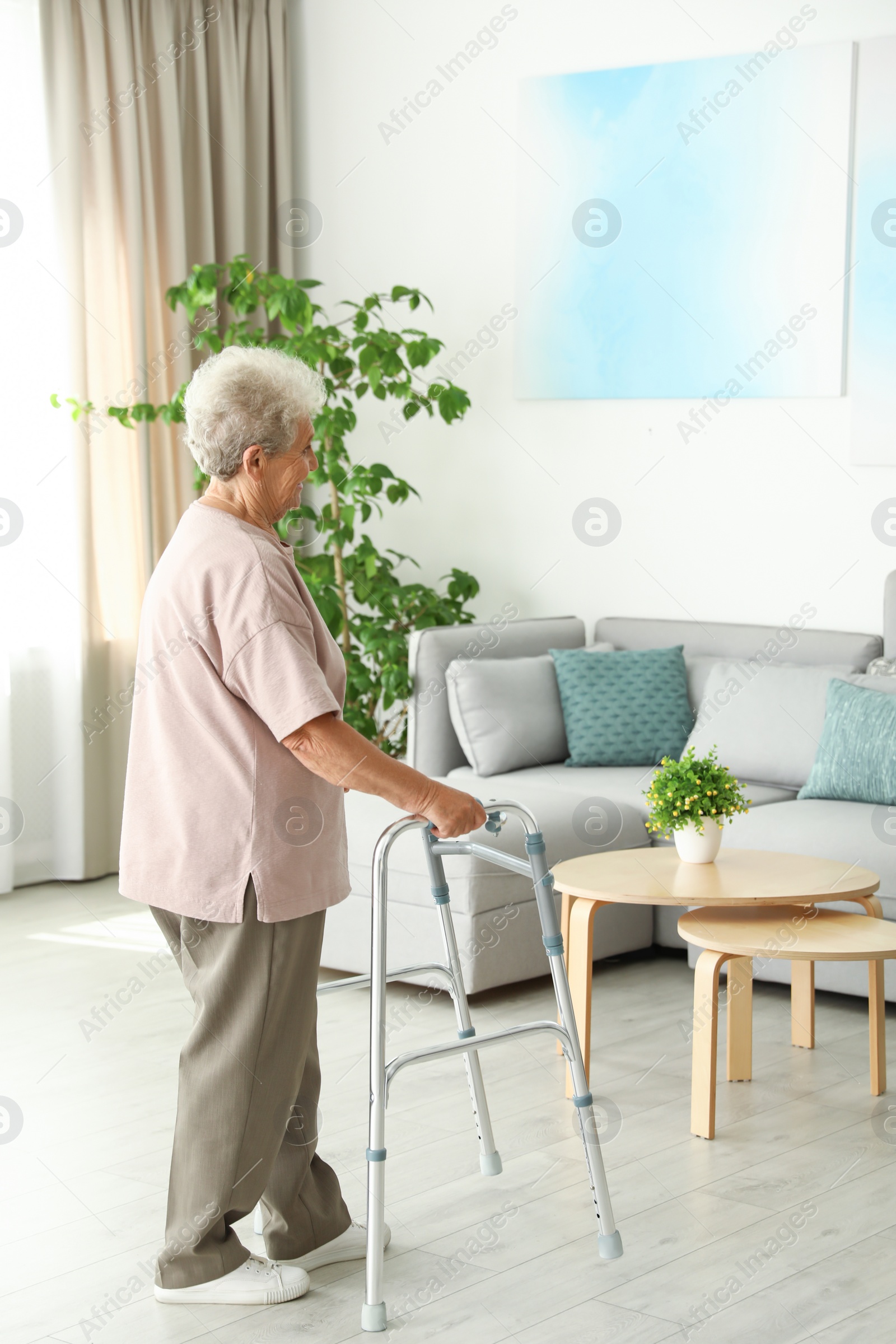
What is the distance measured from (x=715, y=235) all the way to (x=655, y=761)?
65.8 inches

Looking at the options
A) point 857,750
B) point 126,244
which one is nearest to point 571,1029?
point 857,750

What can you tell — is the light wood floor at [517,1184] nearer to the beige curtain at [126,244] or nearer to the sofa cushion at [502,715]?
the sofa cushion at [502,715]

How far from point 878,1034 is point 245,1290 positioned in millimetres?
1448

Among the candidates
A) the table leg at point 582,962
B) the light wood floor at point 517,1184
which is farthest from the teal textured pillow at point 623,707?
the table leg at point 582,962

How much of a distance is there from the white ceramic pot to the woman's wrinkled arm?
1.21 m

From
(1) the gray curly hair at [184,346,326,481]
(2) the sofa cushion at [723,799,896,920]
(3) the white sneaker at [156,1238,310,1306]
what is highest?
(1) the gray curly hair at [184,346,326,481]

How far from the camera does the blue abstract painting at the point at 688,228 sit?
14.9 ft

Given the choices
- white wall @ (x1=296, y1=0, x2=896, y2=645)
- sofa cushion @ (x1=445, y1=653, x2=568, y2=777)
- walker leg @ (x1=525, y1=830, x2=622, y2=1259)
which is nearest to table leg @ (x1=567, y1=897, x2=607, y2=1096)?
walker leg @ (x1=525, y1=830, x2=622, y2=1259)

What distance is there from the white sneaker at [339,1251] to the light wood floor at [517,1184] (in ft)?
0.07

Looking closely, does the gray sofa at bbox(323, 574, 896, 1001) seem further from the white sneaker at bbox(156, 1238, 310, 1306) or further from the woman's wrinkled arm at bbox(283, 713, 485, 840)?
the woman's wrinkled arm at bbox(283, 713, 485, 840)

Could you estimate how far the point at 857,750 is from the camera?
152 inches

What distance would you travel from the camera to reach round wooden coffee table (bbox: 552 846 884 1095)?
2957 millimetres

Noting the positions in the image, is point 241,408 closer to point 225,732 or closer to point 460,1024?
point 225,732

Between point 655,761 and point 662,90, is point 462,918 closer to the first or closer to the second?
point 655,761
